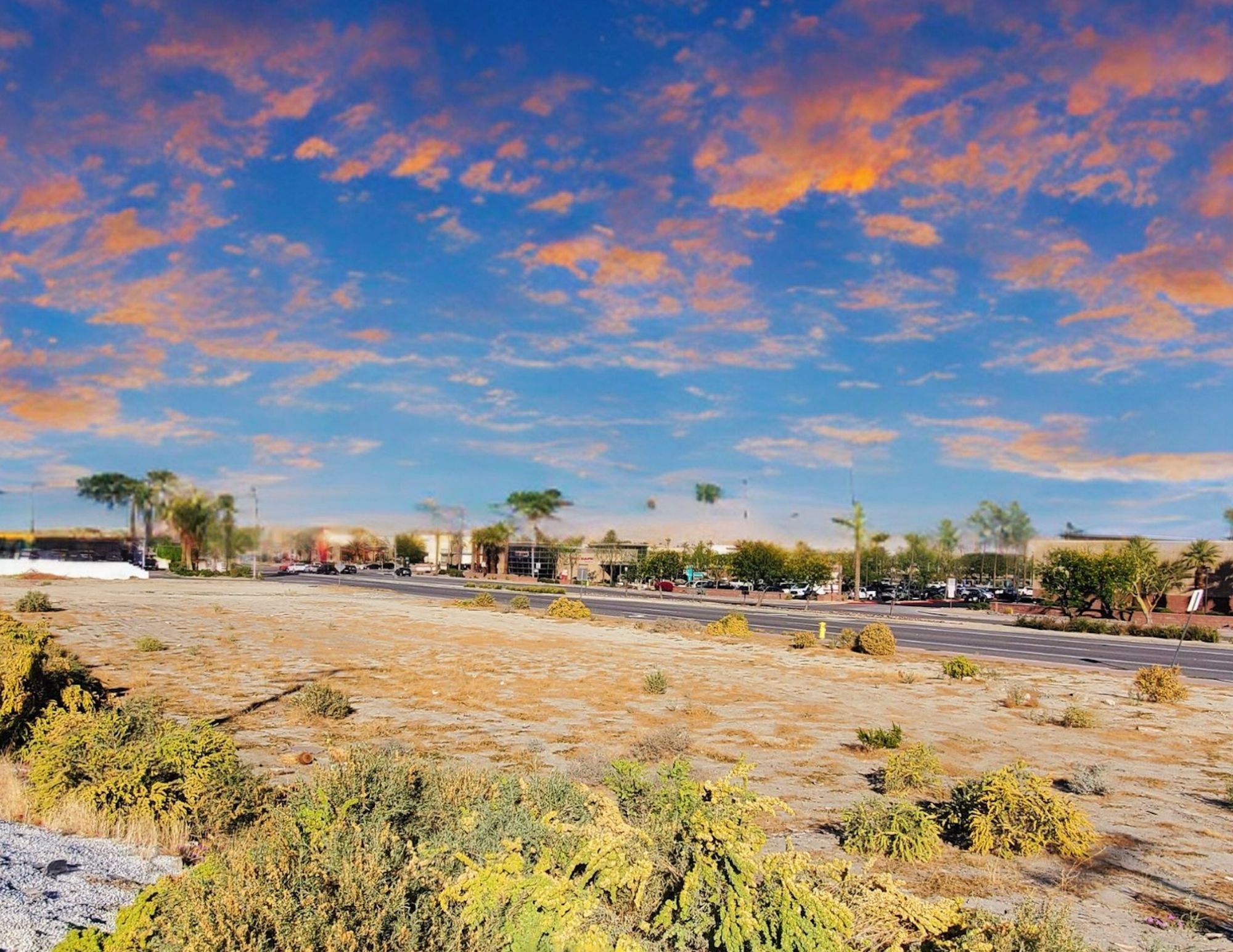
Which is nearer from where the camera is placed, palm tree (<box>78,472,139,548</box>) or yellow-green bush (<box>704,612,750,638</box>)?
yellow-green bush (<box>704,612,750,638</box>)

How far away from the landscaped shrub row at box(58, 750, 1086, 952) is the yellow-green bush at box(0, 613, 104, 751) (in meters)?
6.40

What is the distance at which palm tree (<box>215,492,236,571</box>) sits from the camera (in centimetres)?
11044

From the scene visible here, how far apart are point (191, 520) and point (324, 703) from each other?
106 metres

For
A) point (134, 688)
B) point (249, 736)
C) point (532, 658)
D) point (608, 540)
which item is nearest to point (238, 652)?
point (134, 688)

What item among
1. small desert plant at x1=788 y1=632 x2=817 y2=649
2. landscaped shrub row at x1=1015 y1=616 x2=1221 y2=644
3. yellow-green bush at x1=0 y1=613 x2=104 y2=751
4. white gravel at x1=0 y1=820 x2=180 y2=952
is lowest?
landscaped shrub row at x1=1015 y1=616 x2=1221 y2=644

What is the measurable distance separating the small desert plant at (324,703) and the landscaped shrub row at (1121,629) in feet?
141

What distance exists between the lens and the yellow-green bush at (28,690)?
979 centimetres

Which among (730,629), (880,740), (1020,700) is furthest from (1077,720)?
(730,629)

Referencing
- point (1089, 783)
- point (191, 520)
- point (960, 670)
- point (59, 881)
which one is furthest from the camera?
point (191, 520)

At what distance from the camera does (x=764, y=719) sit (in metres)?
16.2

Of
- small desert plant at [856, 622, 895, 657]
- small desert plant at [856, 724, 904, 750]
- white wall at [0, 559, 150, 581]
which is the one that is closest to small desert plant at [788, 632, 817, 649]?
small desert plant at [856, 622, 895, 657]

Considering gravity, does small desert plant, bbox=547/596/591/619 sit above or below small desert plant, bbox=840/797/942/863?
below

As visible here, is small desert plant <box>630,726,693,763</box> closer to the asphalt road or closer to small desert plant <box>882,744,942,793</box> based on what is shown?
small desert plant <box>882,744,942,793</box>

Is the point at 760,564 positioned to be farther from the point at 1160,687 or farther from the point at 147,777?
the point at 147,777
